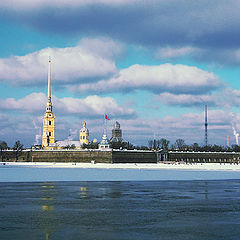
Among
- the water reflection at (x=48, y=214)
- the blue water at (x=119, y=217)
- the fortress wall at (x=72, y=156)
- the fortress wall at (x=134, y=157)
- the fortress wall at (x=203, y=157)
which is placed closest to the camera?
the blue water at (x=119, y=217)

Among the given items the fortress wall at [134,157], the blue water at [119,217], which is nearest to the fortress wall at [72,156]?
the fortress wall at [134,157]

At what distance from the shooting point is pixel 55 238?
19.1 m

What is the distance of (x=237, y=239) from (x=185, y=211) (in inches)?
330

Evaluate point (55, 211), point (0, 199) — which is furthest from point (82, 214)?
point (0, 199)

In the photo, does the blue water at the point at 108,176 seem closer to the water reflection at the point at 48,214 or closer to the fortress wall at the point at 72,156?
the water reflection at the point at 48,214

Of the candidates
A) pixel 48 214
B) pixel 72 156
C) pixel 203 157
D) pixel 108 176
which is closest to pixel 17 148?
pixel 72 156

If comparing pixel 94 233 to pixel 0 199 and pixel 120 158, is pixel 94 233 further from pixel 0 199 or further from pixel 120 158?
pixel 120 158

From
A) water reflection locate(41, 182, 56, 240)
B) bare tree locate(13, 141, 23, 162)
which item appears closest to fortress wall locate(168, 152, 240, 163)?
bare tree locate(13, 141, 23, 162)

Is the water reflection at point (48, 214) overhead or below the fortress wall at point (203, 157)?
below

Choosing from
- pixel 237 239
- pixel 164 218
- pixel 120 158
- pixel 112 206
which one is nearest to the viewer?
pixel 237 239

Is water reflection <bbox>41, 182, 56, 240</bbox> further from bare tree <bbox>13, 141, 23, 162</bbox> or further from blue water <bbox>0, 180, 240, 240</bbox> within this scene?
bare tree <bbox>13, 141, 23, 162</bbox>

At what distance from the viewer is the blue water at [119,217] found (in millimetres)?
20094

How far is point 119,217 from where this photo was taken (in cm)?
2492

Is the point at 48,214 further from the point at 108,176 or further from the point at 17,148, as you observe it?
the point at 17,148
